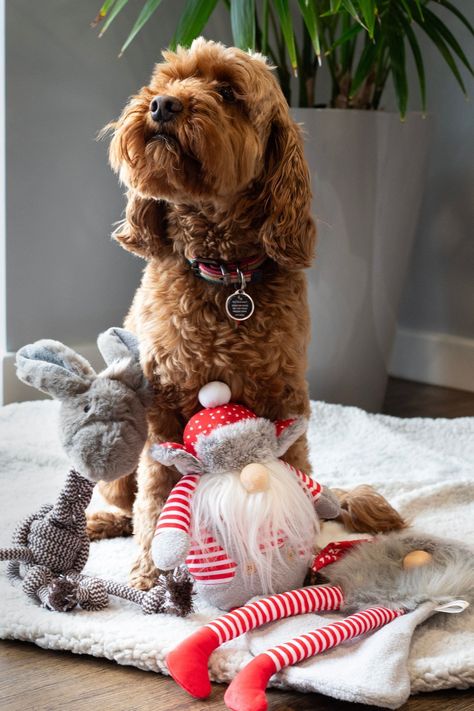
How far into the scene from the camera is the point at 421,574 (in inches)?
57.0

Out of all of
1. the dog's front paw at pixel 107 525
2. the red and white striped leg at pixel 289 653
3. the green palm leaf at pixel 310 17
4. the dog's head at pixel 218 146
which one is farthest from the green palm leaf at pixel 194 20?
the red and white striped leg at pixel 289 653

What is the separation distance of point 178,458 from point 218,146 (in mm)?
491

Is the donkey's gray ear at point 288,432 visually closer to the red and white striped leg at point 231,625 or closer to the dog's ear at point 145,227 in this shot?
the red and white striped leg at point 231,625

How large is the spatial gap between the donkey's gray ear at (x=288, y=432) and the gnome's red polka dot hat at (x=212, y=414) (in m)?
0.06

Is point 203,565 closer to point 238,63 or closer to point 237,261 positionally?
point 237,261

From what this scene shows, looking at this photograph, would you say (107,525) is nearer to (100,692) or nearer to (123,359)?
(123,359)

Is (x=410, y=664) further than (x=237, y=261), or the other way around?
(x=237, y=261)

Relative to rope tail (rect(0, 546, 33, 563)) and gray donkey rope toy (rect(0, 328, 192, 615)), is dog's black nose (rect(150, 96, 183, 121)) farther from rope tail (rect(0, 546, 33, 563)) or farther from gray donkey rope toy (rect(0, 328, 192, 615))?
rope tail (rect(0, 546, 33, 563))

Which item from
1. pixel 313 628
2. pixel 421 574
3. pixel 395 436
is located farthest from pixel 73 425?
pixel 395 436

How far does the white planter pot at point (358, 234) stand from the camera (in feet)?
8.42

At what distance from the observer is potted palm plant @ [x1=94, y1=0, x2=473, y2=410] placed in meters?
2.52

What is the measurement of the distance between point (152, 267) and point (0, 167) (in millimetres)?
1201

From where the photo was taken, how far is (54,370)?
4.70 ft

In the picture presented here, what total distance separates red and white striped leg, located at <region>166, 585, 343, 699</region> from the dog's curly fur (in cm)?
25
